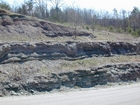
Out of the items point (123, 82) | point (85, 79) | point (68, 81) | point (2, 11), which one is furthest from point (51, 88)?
point (2, 11)

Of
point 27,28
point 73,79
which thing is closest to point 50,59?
point 73,79

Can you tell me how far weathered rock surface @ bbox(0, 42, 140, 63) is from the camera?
2159 cm

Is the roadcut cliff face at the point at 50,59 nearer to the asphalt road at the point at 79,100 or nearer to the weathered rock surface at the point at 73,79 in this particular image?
the weathered rock surface at the point at 73,79

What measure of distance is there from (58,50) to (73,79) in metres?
4.93

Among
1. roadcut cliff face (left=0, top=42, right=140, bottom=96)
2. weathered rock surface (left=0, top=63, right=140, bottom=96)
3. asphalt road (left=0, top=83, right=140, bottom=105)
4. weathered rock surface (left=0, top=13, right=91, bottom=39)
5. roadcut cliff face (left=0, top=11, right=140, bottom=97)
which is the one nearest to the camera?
asphalt road (left=0, top=83, right=140, bottom=105)

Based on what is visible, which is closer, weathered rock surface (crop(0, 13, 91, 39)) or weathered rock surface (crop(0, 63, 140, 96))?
weathered rock surface (crop(0, 63, 140, 96))

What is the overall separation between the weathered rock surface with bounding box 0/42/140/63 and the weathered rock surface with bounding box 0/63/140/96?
3.09m

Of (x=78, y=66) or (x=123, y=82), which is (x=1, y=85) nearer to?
(x=78, y=66)

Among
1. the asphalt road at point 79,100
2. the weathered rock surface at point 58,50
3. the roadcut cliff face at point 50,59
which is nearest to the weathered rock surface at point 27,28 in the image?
the roadcut cliff face at point 50,59

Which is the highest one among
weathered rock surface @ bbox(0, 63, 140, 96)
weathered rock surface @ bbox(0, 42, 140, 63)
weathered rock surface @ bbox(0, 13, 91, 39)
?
weathered rock surface @ bbox(0, 13, 91, 39)

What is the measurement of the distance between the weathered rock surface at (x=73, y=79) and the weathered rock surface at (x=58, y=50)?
3.09m

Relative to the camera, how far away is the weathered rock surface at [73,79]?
18156 millimetres

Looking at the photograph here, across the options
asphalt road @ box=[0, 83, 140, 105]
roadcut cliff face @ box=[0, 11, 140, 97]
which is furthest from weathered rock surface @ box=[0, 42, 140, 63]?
asphalt road @ box=[0, 83, 140, 105]

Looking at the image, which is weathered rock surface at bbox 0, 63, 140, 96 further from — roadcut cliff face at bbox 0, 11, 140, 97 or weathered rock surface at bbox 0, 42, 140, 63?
weathered rock surface at bbox 0, 42, 140, 63
